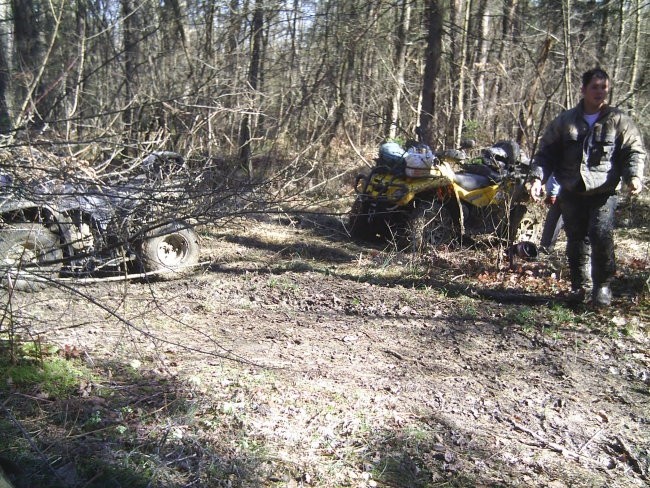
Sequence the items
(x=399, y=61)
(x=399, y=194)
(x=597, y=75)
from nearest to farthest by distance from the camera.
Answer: (x=597, y=75) < (x=399, y=194) < (x=399, y=61)

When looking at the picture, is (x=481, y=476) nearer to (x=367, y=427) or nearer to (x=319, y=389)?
(x=367, y=427)

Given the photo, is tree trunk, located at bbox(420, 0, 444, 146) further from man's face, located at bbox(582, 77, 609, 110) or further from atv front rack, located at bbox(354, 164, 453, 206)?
man's face, located at bbox(582, 77, 609, 110)

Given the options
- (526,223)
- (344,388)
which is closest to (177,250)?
(344,388)

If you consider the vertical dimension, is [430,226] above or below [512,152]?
below

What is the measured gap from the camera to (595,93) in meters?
4.89

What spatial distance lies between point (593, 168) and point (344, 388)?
286 cm

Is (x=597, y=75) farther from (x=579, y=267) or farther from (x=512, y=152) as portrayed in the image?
(x=512, y=152)

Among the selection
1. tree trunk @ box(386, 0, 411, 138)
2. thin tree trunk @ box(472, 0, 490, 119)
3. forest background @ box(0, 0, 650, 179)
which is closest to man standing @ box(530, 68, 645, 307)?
forest background @ box(0, 0, 650, 179)

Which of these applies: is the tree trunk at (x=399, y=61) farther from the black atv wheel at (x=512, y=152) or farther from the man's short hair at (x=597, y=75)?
the man's short hair at (x=597, y=75)

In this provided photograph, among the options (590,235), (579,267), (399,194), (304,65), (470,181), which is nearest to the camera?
(590,235)

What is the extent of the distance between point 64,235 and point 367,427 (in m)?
3.45

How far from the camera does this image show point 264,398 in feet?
12.0

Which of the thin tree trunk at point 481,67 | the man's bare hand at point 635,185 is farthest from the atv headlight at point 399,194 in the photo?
the thin tree trunk at point 481,67

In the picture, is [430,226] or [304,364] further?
[430,226]
